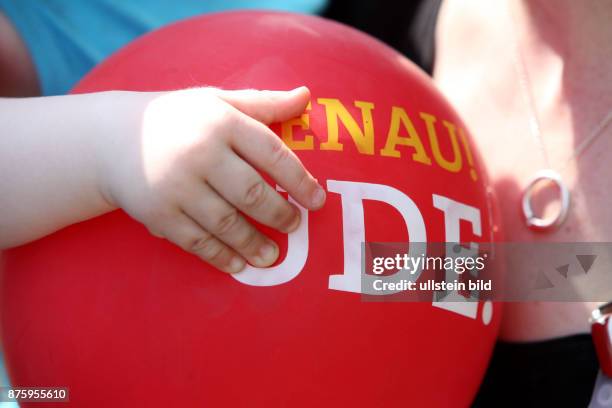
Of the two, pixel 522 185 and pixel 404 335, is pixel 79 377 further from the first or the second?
pixel 522 185

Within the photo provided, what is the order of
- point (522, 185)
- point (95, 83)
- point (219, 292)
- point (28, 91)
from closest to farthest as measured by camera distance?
point (219, 292) → point (95, 83) → point (522, 185) → point (28, 91)

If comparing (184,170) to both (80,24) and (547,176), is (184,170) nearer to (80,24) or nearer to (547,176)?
(547,176)

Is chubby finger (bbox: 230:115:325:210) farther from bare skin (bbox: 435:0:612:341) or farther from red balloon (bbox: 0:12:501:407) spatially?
bare skin (bbox: 435:0:612:341)

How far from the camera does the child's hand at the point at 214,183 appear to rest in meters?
0.66

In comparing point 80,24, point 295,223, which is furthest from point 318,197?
point 80,24

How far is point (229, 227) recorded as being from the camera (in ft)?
2.19

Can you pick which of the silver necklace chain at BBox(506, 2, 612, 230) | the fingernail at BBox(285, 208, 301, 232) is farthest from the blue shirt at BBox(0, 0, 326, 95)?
the fingernail at BBox(285, 208, 301, 232)

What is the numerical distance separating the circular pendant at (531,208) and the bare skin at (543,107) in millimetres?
12

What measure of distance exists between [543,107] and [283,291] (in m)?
0.52

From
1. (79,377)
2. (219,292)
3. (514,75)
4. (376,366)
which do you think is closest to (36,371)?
(79,377)

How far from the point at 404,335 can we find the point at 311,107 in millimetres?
263

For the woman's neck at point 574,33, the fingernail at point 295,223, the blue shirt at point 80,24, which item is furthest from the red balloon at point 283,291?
the blue shirt at point 80,24

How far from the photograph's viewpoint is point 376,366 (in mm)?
680

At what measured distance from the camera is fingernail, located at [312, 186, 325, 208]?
26.1 inches
